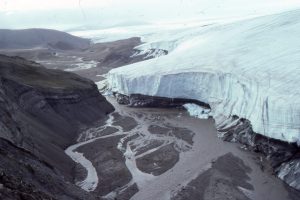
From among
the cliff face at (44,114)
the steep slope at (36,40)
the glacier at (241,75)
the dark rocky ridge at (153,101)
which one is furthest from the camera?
the steep slope at (36,40)

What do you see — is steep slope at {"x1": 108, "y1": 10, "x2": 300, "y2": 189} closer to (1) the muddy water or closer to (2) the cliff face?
(1) the muddy water

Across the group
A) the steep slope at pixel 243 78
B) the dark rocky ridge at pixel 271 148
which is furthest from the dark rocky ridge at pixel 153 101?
the dark rocky ridge at pixel 271 148

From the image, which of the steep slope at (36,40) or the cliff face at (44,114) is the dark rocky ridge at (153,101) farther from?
the steep slope at (36,40)

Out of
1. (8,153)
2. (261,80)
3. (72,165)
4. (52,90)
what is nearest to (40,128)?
(72,165)

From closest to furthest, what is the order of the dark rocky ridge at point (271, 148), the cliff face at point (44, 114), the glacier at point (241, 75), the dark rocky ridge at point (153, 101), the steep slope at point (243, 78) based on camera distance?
the cliff face at point (44, 114), the dark rocky ridge at point (271, 148), the steep slope at point (243, 78), the glacier at point (241, 75), the dark rocky ridge at point (153, 101)

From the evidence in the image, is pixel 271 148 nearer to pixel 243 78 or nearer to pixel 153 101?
pixel 243 78

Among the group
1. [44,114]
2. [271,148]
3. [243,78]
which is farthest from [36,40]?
[271,148]

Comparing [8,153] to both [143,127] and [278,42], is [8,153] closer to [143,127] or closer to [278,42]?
[143,127]
